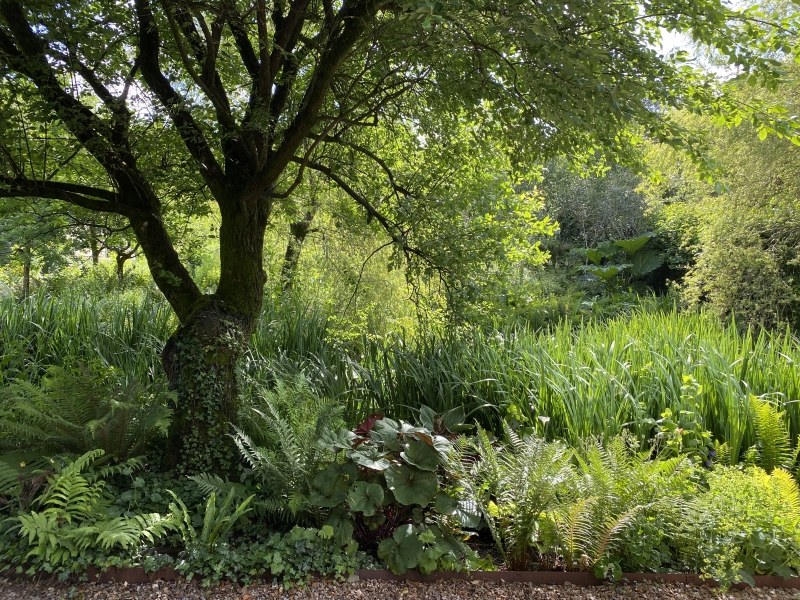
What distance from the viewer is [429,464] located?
2467 millimetres

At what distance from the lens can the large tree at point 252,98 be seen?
267 centimetres

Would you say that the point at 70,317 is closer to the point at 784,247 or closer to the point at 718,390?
the point at 718,390

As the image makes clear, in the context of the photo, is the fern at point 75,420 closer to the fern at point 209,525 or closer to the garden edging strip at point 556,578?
the fern at point 209,525

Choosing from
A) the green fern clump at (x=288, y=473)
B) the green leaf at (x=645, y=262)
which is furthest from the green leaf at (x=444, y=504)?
the green leaf at (x=645, y=262)

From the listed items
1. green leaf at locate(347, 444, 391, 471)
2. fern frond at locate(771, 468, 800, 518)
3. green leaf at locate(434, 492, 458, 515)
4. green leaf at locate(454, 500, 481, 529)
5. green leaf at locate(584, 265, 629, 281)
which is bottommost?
green leaf at locate(454, 500, 481, 529)

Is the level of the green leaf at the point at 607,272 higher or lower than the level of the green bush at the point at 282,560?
higher

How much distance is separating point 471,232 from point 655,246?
13082 millimetres

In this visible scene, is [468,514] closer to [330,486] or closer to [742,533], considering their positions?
[330,486]

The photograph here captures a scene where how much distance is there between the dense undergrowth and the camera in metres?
2.37

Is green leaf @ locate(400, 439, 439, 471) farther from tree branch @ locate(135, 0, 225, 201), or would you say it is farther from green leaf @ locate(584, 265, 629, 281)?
green leaf @ locate(584, 265, 629, 281)

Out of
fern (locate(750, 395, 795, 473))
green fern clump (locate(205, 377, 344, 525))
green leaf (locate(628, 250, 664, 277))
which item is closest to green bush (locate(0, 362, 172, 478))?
green fern clump (locate(205, 377, 344, 525))

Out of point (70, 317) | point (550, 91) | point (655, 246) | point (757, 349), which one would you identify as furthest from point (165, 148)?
point (655, 246)

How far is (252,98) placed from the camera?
144 inches

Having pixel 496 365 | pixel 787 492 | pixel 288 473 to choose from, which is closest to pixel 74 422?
pixel 288 473
